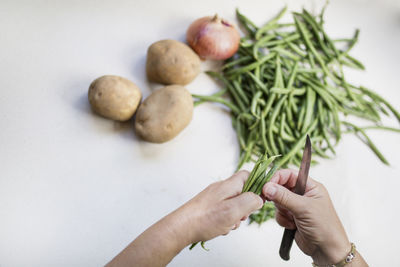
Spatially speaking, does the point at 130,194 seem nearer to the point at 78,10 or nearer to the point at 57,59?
the point at 57,59

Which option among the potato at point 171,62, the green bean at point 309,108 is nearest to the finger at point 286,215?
the green bean at point 309,108

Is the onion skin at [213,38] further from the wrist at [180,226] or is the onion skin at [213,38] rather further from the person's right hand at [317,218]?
the wrist at [180,226]

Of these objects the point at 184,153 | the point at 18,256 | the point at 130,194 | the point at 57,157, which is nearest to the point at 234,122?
the point at 184,153

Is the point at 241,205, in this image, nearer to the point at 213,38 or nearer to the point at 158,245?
the point at 158,245

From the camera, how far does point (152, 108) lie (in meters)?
1.21

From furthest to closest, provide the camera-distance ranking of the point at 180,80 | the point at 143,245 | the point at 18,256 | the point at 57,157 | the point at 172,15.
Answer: the point at 172,15, the point at 180,80, the point at 57,157, the point at 18,256, the point at 143,245

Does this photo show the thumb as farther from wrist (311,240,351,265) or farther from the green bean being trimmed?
the green bean being trimmed

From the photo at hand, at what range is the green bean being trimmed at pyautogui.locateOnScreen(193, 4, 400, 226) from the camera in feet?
4.44

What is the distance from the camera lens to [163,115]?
1.20 meters

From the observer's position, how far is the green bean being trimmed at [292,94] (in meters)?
1.35

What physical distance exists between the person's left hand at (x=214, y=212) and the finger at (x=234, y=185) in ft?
0.05

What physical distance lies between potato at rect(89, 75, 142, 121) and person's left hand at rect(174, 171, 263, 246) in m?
0.55

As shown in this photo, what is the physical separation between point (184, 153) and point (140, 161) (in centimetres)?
17

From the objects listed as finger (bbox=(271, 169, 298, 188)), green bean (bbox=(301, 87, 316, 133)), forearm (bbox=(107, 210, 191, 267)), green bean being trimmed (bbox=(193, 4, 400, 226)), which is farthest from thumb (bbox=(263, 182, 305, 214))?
green bean (bbox=(301, 87, 316, 133))
